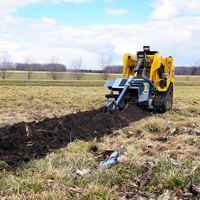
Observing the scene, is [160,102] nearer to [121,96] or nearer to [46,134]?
[121,96]

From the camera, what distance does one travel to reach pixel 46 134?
17.7ft

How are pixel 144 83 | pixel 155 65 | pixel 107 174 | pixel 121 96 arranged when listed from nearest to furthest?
pixel 107 174, pixel 121 96, pixel 144 83, pixel 155 65

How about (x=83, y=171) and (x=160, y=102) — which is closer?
(x=83, y=171)

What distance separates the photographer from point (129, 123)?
7434mm

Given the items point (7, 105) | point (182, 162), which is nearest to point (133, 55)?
point (7, 105)

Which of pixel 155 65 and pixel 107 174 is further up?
pixel 155 65

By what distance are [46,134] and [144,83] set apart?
459 cm

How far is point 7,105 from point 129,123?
20.9ft

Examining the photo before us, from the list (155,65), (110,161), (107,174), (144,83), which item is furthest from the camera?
(155,65)

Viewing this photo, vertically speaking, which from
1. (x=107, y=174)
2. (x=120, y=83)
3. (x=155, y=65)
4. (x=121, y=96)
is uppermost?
(x=155, y=65)

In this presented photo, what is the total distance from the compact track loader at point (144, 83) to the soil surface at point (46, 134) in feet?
Answer: 4.30

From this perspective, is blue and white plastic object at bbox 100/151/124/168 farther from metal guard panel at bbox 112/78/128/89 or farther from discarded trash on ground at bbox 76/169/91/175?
metal guard panel at bbox 112/78/128/89

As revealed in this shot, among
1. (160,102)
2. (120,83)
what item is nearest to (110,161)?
(120,83)

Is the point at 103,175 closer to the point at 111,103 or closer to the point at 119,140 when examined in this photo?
the point at 119,140
